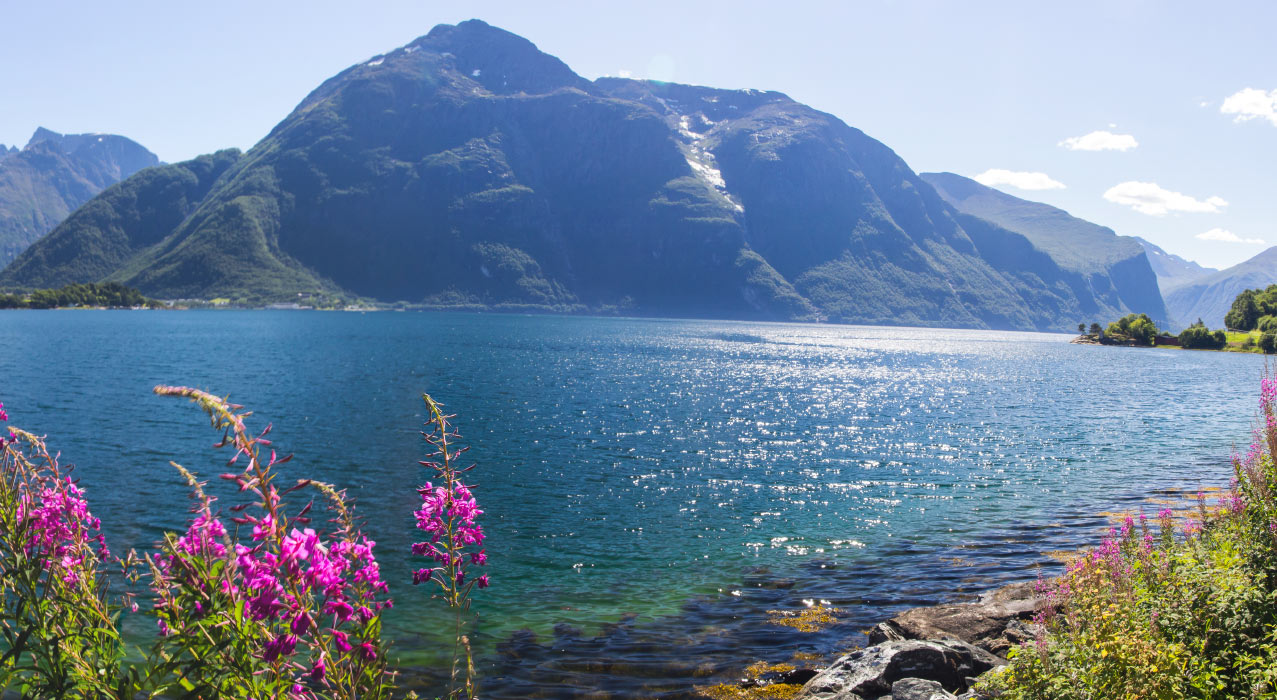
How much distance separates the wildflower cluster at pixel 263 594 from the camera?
14.5ft

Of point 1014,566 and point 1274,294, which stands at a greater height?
point 1274,294

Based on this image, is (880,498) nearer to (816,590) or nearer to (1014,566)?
(1014,566)

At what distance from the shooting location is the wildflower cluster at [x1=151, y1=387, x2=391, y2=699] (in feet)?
14.5

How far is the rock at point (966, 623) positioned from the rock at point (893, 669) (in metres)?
1.22

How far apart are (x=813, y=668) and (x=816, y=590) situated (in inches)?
239

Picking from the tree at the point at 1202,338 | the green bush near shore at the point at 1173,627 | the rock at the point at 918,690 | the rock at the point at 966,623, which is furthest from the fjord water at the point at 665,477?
the tree at the point at 1202,338

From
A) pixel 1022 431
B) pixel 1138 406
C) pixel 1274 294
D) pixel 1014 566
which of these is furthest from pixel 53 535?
pixel 1274 294

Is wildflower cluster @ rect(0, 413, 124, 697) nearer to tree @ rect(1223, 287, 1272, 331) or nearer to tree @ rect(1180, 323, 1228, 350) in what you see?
tree @ rect(1180, 323, 1228, 350)

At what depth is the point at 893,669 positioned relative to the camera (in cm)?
1441

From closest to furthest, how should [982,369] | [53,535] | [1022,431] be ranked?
[53,535]
[1022,431]
[982,369]

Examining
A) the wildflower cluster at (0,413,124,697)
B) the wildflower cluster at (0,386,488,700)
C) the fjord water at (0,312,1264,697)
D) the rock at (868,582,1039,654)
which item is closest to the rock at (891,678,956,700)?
the rock at (868,582,1039,654)

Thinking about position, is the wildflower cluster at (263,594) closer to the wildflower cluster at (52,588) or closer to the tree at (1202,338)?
the wildflower cluster at (52,588)

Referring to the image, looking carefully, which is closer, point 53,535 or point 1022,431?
point 53,535

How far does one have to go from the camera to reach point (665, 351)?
146625mm
